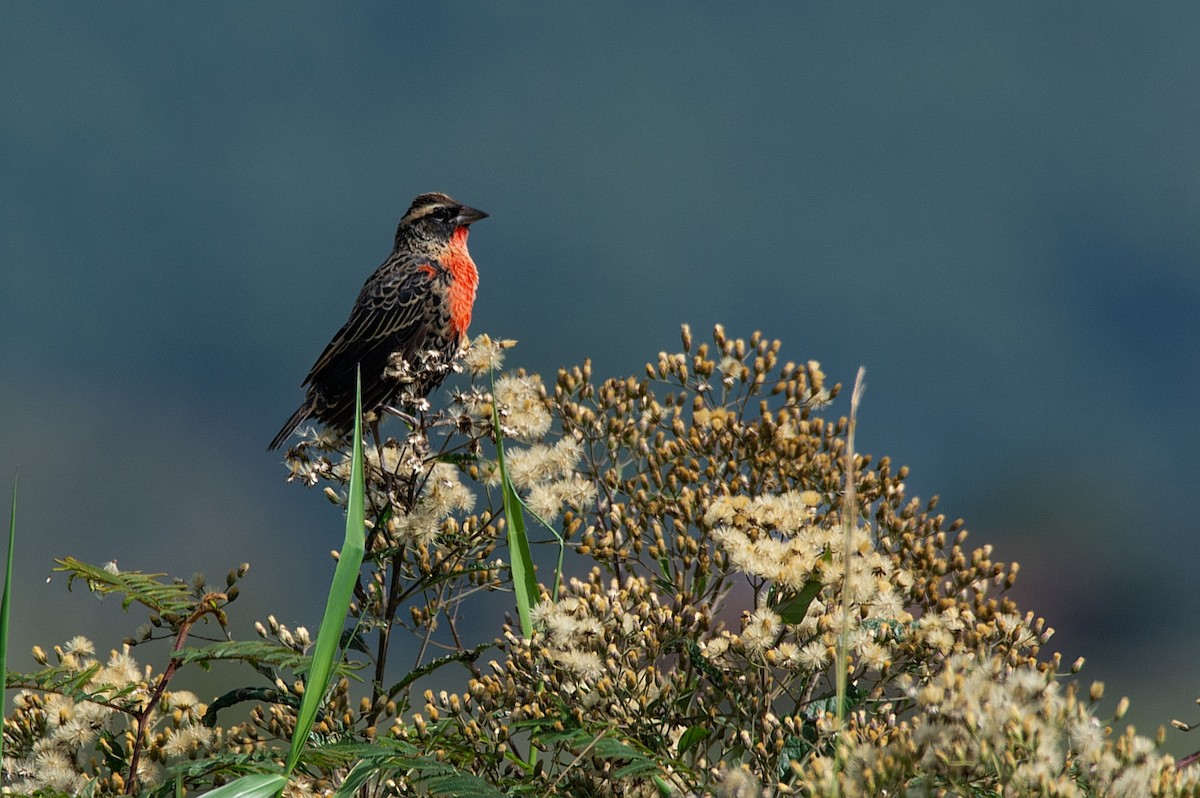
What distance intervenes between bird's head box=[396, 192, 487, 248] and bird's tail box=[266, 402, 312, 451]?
1.25 metres

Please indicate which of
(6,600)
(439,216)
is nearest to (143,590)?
(6,600)

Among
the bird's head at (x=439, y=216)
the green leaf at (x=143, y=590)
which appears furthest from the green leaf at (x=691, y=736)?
the bird's head at (x=439, y=216)

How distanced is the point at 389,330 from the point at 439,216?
994 millimetres

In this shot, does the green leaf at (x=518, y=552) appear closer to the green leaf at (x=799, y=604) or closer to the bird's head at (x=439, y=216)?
the green leaf at (x=799, y=604)

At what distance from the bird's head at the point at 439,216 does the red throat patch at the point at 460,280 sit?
54 millimetres

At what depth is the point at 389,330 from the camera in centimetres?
484

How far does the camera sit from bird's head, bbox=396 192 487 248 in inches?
222

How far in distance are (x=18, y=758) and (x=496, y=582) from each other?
139cm

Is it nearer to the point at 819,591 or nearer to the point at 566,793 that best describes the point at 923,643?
the point at 819,591

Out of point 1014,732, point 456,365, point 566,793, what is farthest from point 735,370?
point 1014,732

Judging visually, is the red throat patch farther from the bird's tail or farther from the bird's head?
the bird's tail

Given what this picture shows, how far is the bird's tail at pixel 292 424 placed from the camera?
14.6 ft

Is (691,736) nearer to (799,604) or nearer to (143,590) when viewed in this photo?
(799,604)

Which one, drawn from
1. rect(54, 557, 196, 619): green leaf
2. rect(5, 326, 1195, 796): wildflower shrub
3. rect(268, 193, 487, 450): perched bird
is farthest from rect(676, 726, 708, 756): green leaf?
rect(268, 193, 487, 450): perched bird
